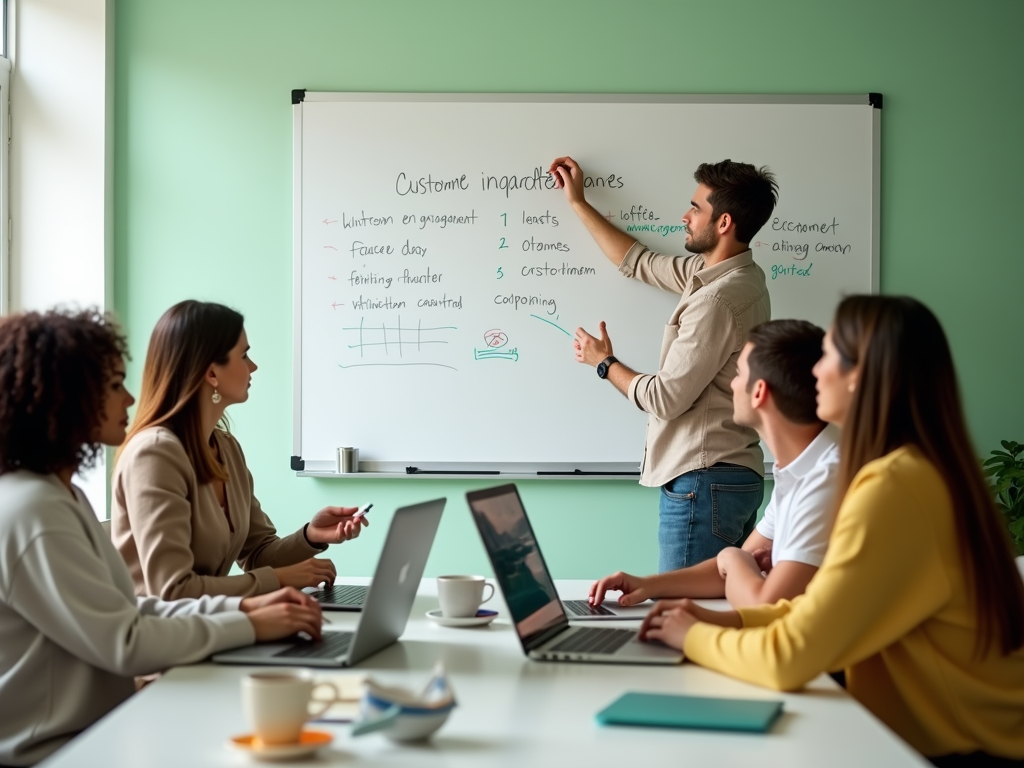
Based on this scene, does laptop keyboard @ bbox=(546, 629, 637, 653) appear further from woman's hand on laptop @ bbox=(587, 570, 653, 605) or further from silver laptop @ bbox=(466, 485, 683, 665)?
woman's hand on laptop @ bbox=(587, 570, 653, 605)

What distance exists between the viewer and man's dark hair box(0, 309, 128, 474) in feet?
5.10

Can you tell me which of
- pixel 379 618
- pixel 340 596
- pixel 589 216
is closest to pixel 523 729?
pixel 379 618

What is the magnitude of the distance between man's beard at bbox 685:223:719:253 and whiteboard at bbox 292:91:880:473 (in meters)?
0.56

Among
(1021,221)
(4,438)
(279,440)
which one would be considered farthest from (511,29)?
(4,438)

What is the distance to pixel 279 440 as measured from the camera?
3.77m

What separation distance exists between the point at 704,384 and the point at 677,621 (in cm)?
131

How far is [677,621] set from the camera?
1637 millimetres

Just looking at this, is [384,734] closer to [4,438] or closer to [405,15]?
[4,438]

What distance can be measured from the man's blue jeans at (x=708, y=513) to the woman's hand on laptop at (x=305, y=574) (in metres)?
1.10

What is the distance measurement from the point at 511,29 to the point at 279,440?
1.66 m

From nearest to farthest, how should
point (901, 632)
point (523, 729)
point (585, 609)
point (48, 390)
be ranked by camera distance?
point (523, 729) < point (901, 632) < point (48, 390) < point (585, 609)

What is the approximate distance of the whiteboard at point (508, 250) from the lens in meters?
3.71

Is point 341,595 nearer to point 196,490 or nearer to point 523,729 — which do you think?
point 196,490

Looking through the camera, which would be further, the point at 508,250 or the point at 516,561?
the point at 508,250
